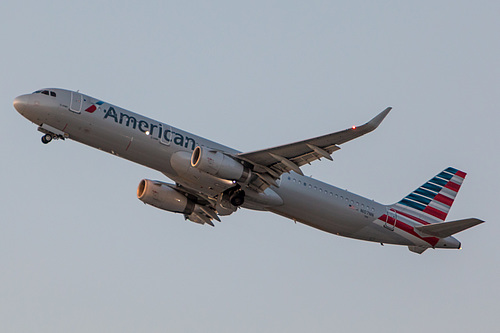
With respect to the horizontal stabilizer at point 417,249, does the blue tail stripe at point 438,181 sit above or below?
above

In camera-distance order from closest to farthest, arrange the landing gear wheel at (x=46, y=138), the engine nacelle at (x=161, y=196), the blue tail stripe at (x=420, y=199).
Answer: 1. the landing gear wheel at (x=46, y=138)
2. the engine nacelle at (x=161, y=196)
3. the blue tail stripe at (x=420, y=199)

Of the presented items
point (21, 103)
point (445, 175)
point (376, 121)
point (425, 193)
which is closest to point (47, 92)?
point (21, 103)

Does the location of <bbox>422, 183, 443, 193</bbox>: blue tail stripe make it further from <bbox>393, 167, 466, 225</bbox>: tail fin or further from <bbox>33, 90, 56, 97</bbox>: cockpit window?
<bbox>33, 90, 56, 97</bbox>: cockpit window

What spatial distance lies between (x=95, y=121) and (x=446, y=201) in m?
23.7

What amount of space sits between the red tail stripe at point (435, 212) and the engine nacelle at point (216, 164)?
48.5 feet

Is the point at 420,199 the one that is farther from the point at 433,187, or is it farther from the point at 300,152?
the point at 300,152

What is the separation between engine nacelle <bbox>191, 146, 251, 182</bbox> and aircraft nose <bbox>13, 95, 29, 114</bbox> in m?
8.71

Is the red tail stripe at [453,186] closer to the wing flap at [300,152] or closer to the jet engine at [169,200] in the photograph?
the wing flap at [300,152]

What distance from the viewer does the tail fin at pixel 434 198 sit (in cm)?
4762

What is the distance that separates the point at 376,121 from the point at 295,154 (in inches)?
220

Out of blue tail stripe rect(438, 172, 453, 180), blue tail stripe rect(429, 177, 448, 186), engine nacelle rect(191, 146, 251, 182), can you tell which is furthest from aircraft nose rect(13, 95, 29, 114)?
blue tail stripe rect(438, 172, 453, 180)

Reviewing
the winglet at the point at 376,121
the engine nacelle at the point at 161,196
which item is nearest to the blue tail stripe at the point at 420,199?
the engine nacelle at the point at 161,196

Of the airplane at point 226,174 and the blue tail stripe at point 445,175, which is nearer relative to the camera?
the airplane at point 226,174

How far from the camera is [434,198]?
49.2 metres
